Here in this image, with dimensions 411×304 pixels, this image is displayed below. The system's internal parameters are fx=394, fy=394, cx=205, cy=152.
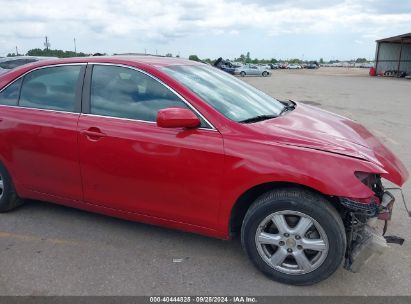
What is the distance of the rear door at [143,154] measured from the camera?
10.1 ft

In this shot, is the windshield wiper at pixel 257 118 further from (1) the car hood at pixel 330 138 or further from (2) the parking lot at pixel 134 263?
(2) the parking lot at pixel 134 263

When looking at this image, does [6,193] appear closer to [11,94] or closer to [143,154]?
[11,94]

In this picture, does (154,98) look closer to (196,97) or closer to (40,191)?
(196,97)

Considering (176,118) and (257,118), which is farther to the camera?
(257,118)

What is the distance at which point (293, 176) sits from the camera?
109 inches

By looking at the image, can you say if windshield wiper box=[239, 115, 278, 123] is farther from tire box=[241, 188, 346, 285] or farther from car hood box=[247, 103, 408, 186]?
tire box=[241, 188, 346, 285]

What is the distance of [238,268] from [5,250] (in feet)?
6.75

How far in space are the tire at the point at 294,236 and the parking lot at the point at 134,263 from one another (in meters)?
0.13

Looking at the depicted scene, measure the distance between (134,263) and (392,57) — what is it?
4785 centimetres

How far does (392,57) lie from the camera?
145 feet

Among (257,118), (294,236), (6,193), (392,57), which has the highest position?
(392,57)

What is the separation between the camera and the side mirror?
298cm

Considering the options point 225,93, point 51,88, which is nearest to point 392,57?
point 225,93

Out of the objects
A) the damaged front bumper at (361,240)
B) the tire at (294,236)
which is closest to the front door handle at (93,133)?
the tire at (294,236)
